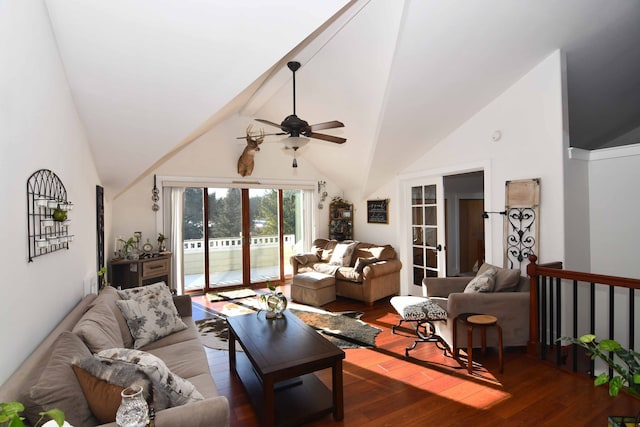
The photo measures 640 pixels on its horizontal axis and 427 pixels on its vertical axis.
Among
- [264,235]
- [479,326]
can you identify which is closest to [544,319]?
[479,326]

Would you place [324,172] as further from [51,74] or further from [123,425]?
[123,425]

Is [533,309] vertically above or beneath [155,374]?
beneath

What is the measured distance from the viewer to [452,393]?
249 cm

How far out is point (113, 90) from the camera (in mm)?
2418

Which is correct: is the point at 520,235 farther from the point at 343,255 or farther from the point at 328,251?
the point at 328,251

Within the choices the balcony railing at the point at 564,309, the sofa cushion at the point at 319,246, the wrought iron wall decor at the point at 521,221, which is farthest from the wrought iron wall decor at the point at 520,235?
the sofa cushion at the point at 319,246

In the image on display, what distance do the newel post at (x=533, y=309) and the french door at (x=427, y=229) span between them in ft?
5.56

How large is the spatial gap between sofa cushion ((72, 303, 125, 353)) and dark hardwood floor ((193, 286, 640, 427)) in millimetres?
990

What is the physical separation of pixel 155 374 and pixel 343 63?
3.51 metres

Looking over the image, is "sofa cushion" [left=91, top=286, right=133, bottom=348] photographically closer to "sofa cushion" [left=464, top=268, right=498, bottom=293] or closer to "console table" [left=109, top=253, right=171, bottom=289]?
"console table" [left=109, top=253, right=171, bottom=289]

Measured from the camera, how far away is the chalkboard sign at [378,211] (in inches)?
224

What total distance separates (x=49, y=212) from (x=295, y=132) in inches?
86.8

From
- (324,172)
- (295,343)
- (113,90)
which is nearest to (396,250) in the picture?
(324,172)

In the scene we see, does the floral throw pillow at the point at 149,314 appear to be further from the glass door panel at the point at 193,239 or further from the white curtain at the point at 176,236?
the glass door panel at the point at 193,239
